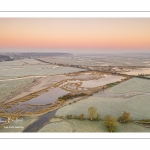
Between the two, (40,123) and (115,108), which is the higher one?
(115,108)

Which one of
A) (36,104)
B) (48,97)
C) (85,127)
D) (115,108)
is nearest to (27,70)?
(48,97)

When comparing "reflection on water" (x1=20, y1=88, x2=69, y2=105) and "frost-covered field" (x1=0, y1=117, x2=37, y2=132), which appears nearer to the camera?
"frost-covered field" (x1=0, y1=117, x2=37, y2=132)

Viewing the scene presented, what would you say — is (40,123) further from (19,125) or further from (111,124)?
(111,124)

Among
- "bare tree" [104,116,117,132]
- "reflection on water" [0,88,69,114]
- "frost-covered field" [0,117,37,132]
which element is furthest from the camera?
"reflection on water" [0,88,69,114]

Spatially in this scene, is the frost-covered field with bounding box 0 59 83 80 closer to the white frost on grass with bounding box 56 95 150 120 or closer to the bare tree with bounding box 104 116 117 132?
the white frost on grass with bounding box 56 95 150 120

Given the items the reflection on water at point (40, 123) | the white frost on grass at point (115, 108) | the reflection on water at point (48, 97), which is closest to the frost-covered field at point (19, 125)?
the reflection on water at point (40, 123)

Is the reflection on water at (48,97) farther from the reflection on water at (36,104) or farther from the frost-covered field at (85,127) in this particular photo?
the frost-covered field at (85,127)

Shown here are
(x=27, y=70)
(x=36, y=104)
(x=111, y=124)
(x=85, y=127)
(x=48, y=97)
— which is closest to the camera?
(x=111, y=124)

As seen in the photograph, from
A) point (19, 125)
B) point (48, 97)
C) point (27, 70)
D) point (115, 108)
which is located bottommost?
point (19, 125)

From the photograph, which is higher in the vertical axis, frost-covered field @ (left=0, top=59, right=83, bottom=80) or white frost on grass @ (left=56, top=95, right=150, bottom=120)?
frost-covered field @ (left=0, top=59, right=83, bottom=80)

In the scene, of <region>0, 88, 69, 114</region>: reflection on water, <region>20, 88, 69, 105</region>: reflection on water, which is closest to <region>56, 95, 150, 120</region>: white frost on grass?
<region>0, 88, 69, 114</region>: reflection on water
